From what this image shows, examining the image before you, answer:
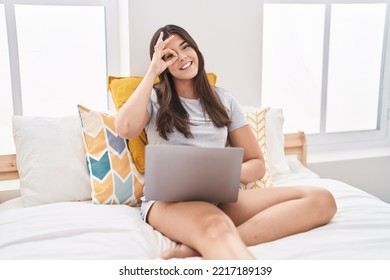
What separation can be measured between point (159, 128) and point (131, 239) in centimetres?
42

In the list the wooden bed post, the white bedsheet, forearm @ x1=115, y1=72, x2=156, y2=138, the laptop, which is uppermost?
forearm @ x1=115, y1=72, x2=156, y2=138

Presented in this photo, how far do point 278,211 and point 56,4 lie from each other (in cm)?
134

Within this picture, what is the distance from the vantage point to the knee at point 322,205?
138 cm

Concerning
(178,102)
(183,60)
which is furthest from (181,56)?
(178,102)

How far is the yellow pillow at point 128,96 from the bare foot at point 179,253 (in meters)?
0.48

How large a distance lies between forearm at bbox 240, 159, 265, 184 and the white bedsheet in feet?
1.00

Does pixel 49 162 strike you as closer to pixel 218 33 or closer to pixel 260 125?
pixel 260 125

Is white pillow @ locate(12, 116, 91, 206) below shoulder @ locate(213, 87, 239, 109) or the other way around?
below

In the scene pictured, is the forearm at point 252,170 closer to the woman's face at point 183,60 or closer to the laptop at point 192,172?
the laptop at point 192,172

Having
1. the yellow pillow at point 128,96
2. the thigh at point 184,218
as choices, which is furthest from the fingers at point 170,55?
the thigh at point 184,218

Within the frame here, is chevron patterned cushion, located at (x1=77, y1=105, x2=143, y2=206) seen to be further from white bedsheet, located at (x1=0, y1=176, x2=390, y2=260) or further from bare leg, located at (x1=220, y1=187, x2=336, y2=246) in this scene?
bare leg, located at (x1=220, y1=187, x2=336, y2=246)

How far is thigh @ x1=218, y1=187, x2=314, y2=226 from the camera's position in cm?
142

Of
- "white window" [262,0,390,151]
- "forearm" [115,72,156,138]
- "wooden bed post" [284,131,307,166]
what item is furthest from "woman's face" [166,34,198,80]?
"white window" [262,0,390,151]
